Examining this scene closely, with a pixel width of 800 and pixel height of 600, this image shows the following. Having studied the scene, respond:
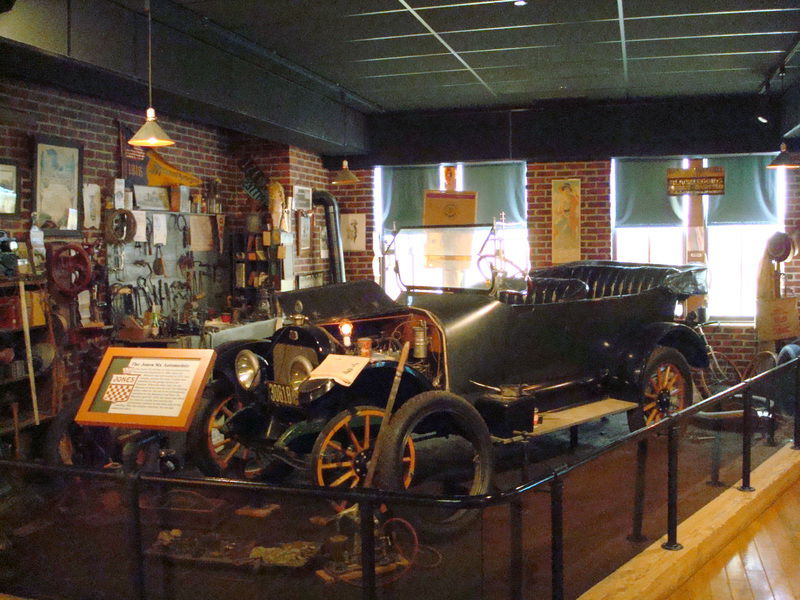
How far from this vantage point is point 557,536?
2676 millimetres

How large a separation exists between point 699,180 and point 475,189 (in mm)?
2315

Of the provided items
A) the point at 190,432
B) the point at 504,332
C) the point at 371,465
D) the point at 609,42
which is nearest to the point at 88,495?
the point at 371,465

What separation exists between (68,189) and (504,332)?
125 inches

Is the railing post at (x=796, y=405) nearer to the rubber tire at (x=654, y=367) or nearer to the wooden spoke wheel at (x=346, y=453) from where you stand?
the rubber tire at (x=654, y=367)

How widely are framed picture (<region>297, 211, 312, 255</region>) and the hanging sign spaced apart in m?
3.76

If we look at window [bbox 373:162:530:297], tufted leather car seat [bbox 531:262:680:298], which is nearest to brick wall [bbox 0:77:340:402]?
window [bbox 373:162:530:297]

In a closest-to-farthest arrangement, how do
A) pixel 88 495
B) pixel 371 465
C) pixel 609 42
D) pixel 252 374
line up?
pixel 88 495 → pixel 371 465 → pixel 252 374 → pixel 609 42

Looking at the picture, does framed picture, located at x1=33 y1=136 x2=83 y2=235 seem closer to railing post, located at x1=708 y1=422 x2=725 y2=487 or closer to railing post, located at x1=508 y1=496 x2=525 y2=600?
railing post, located at x1=508 y1=496 x2=525 y2=600

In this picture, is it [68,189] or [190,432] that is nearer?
[190,432]

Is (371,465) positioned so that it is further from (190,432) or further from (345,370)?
(190,432)

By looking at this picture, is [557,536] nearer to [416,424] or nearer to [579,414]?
[416,424]

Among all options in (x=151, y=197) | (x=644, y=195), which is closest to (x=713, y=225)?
(x=644, y=195)

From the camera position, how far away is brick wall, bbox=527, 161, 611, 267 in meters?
8.49

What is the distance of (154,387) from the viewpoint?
321 cm
